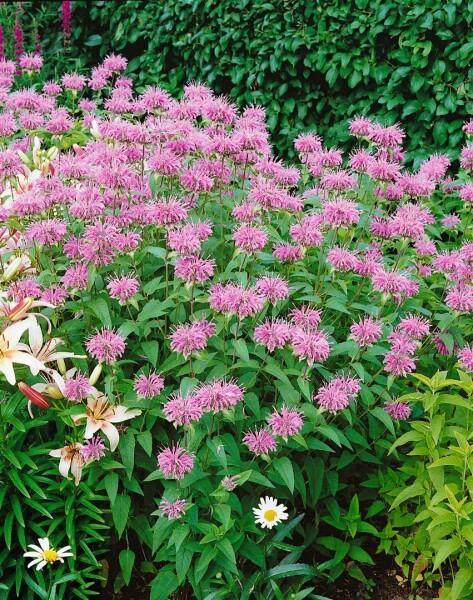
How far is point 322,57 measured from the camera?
5.57m

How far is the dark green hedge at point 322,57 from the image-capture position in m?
5.06

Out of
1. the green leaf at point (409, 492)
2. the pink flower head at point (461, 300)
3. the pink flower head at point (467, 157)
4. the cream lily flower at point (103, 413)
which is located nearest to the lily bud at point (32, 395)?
the cream lily flower at point (103, 413)

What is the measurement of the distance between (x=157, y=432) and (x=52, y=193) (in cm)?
95

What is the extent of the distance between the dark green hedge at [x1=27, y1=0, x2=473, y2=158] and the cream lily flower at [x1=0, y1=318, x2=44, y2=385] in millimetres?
3242

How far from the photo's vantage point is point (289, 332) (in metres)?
2.48

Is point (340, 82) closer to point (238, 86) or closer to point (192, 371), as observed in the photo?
point (238, 86)

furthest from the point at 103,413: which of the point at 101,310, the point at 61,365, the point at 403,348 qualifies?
the point at 403,348

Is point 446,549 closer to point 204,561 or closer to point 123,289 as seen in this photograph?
point 204,561

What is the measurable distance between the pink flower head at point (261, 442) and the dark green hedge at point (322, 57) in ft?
9.98

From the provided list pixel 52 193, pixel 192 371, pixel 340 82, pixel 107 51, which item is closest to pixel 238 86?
pixel 340 82

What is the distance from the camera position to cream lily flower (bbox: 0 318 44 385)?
251 centimetres

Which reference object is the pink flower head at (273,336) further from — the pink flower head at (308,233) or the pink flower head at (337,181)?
the pink flower head at (337,181)

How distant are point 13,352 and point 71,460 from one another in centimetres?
42

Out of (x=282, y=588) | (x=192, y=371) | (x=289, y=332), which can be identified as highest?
(x=289, y=332)
